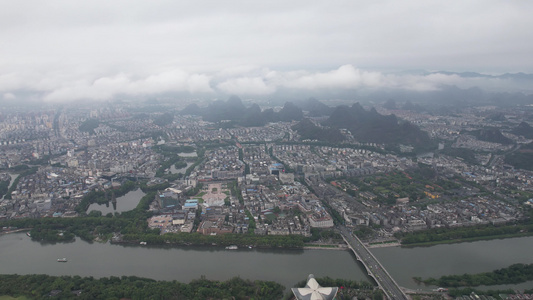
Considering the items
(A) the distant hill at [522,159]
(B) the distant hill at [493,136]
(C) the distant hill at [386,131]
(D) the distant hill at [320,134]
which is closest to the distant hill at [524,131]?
(B) the distant hill at [493,136]

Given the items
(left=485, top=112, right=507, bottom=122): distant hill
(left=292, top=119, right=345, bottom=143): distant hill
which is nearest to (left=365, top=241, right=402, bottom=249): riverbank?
(left=292, top=119, right=345, bottom=143): distant hill

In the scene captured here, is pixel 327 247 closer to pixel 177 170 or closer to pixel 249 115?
pixel 177 170

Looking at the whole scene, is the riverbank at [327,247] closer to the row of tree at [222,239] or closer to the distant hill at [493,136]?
the row of tree at [222,239]

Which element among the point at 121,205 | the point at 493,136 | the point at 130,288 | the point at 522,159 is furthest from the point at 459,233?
the point at 493,136

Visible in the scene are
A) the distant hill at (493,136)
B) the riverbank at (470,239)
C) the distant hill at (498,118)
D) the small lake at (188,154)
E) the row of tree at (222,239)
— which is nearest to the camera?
the row of tree at (222,239)

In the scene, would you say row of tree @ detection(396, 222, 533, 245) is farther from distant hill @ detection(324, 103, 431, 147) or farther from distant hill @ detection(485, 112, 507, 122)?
distant hill @ detection(485, 112, 507, 122)

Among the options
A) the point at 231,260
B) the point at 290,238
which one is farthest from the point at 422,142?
the point at 231,260
